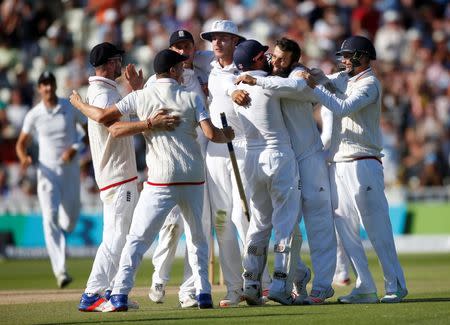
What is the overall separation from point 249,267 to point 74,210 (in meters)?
5.48

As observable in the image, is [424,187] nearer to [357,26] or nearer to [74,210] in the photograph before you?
[357,26]

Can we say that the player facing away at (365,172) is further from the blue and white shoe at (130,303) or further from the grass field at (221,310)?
the blue and white shoe at (130,303)

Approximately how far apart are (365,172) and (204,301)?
2244 millimetres

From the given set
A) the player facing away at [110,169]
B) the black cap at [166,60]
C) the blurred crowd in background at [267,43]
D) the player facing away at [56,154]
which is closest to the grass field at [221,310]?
the player facing away at [110,169]

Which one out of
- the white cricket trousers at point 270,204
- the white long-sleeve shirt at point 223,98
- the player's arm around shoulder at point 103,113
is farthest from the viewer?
the white long-sleeve shirt at point 223,98

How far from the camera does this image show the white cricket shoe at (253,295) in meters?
11.9

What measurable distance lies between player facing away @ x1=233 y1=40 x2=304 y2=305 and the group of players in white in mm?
13

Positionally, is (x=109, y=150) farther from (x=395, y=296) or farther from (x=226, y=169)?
(x=395, y=296)

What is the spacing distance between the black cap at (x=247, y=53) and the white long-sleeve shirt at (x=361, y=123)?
0.74m

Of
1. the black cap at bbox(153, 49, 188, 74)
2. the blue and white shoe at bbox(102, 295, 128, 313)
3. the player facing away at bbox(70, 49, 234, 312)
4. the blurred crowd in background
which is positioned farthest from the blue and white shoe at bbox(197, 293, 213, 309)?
the blurred crowd in background

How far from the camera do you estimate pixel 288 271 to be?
463 inches

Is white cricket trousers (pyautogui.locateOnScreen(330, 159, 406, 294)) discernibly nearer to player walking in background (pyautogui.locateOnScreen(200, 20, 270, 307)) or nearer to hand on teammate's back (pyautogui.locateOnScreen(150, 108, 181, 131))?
player walking in background (pyautogui.locateOnScreen(200, 20, 270, 307))

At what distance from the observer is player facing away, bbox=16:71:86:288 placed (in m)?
16.5

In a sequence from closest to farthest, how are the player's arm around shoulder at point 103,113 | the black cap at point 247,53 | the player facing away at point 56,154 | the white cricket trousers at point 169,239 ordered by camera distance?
1. the player's arm around shoulder at point 103,113
2. the black cap at point 247,53
3. the white cricket trousers at point 169,239
4. the player facing away at point 56,154
